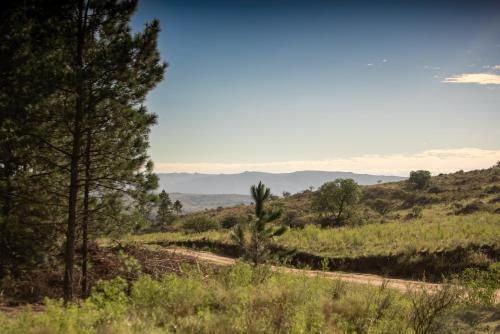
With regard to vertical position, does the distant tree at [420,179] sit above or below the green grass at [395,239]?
above

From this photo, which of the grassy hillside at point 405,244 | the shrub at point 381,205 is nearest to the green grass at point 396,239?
the grassy hillside at point 405,244

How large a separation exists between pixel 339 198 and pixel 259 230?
24.5 metres

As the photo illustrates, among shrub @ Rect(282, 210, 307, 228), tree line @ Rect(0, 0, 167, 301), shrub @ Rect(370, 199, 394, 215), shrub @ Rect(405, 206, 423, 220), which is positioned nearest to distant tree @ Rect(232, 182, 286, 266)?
tree line @ Rect(0, 0, 167, 301)

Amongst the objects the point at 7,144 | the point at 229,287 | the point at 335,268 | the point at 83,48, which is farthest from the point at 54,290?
the point at 335,268

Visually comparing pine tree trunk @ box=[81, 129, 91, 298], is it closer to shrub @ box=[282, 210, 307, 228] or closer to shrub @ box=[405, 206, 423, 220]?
shrub @ box=[282, 210, 307, 228]

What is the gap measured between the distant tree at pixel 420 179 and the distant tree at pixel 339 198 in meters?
29.2

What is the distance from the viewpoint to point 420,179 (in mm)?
63500

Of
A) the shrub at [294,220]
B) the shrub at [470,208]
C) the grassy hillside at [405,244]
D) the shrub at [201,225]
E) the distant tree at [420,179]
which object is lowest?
the shrub at [201,225]

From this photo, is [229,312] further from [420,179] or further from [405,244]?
[420,179]

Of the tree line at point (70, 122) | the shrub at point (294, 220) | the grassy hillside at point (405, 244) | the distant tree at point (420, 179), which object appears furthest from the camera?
the distant tree at point (420, 179)

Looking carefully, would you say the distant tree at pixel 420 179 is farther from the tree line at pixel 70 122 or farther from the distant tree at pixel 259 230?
the tree line at pixel 70 122

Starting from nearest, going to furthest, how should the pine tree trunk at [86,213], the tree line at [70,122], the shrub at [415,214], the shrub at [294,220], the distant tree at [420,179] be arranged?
the tree line at [70,122] → the pine tree trunk at [86,213] → the shrub at [415,214] → the shrub at [294,220] → the distant tree at [420,179]

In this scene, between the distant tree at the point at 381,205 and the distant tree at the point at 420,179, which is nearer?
the distant tree at the point at 381,205

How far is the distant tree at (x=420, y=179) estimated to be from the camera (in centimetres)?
6216
